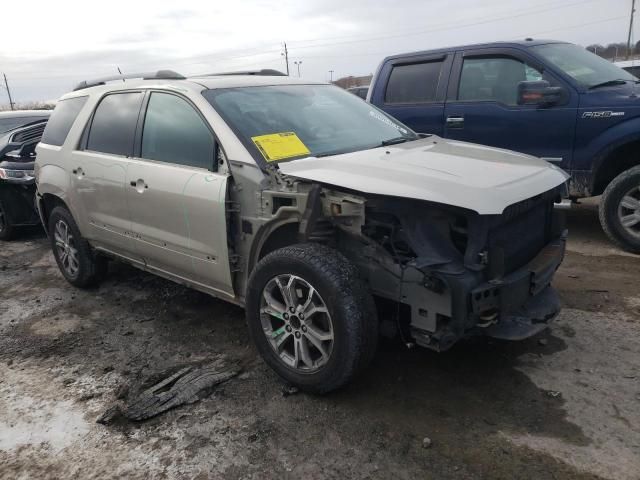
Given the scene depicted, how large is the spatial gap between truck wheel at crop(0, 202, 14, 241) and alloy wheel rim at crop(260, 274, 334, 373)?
19.0 feet

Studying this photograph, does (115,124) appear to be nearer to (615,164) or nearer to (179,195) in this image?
(179,195)

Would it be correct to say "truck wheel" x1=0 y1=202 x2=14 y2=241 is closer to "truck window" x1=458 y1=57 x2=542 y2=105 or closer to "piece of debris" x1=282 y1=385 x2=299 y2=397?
"piece of debris" x1=282 y1=385 x2=299 y2=397

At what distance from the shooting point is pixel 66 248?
17.4 feet

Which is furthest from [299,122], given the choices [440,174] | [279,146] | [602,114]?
[602,114]

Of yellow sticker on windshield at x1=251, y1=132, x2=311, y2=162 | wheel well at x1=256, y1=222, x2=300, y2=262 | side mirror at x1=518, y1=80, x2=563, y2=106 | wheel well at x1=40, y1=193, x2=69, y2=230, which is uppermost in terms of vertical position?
side mirror at x1=518, y1=80, x2=563, y2=106

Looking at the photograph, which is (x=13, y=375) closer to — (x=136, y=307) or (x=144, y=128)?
(x=136, y=307)

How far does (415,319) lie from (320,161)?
110 cm

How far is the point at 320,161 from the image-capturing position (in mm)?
3262

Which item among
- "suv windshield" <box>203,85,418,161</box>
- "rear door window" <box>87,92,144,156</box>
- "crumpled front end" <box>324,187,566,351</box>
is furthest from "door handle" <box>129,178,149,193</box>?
"crumpled front end" <box>324,187,566,351</box>

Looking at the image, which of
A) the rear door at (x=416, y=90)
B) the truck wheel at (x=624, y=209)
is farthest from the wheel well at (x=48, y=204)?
the truck wheel at (x=624, y=209)

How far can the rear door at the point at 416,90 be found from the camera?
19.9 ft

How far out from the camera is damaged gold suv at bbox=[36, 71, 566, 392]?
2787 mm

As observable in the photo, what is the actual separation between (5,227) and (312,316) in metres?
6.21

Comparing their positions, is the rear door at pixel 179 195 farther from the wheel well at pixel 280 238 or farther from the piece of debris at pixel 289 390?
the piece of debris at pixel 289 390
